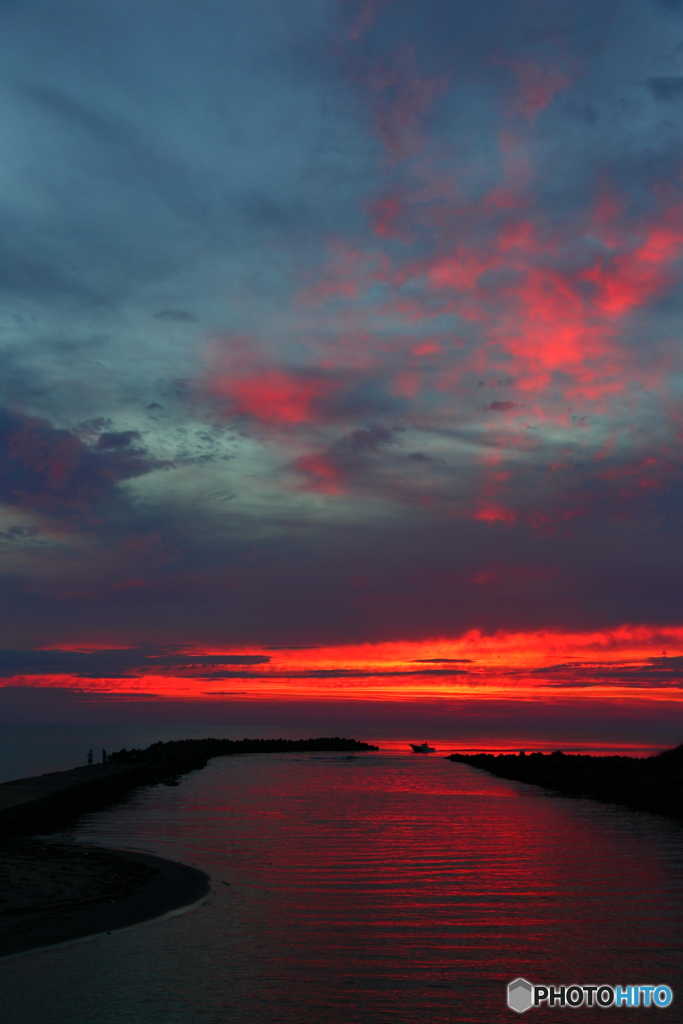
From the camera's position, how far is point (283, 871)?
21391mm

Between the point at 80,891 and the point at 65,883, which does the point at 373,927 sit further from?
the point at 65,883

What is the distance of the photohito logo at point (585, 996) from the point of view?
38.0ft

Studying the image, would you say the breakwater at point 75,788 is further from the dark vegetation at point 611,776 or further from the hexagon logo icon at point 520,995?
the dark vegetation at point 611,776

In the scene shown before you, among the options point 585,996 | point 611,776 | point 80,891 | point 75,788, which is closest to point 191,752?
point 75,788

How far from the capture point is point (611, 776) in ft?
163

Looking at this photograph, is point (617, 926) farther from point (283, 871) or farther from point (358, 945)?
point (283, 871)

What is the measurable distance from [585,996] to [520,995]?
3.26 feet

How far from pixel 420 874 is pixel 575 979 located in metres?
9.36

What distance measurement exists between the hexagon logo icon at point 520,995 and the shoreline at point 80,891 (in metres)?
7.49

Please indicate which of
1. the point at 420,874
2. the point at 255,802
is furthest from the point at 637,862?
the point at 255,802

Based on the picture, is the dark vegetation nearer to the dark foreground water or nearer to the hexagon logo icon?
the dark foreground water

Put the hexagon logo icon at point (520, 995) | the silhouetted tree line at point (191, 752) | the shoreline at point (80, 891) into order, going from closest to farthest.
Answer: the hexagon logo icon at point (520, 995)
the shoreline at point (80, 891)
the silhouetted tree line at point (191, 752)

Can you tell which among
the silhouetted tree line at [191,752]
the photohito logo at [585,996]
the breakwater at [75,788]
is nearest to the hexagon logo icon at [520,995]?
the photohito logo at [585,996]

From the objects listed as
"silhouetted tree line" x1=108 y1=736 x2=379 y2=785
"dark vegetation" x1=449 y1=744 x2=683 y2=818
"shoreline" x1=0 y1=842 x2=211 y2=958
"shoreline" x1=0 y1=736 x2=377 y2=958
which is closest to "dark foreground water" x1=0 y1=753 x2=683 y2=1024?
"shoreline" x1=0 y1=842 x2=211 y2=958
